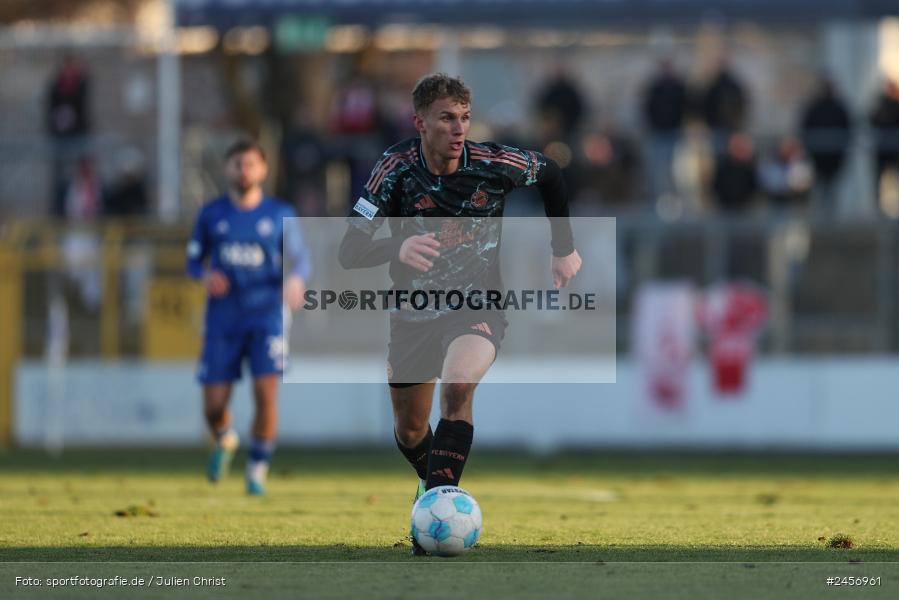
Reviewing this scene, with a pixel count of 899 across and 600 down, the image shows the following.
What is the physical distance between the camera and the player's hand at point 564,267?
833cm

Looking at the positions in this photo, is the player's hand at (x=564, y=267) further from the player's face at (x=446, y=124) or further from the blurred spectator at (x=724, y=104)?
the blurred spectator at (x=724, y=104)

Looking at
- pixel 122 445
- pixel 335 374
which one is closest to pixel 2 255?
pixel 122 445

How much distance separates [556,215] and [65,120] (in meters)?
14.8

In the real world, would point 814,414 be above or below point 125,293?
below

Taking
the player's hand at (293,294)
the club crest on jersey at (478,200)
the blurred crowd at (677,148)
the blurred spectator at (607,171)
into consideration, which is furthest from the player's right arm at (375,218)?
the blurred spectator at (607,171)

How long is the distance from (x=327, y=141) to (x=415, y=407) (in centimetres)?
1316

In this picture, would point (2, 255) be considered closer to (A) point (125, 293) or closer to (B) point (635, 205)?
(A) point (125, 293)

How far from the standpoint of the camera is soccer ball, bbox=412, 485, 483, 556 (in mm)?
7512

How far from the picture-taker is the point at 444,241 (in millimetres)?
8055

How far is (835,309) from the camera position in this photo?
59.7 feet

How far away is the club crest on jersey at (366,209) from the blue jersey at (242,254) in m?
4.04

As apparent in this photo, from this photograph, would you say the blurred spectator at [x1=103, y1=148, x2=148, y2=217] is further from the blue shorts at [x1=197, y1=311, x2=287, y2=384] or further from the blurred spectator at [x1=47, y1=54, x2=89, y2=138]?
the blue shorts at [x1=197, y1=311, x2=287, y2=384]

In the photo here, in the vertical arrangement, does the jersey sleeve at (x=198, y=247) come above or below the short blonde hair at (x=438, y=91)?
below

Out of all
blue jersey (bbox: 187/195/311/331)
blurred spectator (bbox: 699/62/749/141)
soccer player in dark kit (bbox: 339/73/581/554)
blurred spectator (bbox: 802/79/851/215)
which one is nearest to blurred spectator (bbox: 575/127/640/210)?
blurred spectator (bbox: 699/62/749/141)
